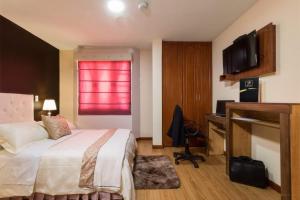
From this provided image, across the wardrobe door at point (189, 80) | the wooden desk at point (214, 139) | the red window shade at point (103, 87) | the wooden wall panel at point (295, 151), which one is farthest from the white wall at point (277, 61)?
the red window shade at point (103, 87)

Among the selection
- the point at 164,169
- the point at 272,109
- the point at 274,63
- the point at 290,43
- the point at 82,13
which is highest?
the point at 82,13

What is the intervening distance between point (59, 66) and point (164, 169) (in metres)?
3.93

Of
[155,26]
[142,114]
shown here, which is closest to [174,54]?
[155,26]

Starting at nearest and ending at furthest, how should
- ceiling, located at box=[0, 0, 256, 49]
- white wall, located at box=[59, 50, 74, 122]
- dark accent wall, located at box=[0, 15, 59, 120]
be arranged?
ceiling, located at box=[0, 0, 256, 49], dark accent wall, located at box=[0, 15, 59, 120], white wall, located at box=[59, 50, 74, 122]

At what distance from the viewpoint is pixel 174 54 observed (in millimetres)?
4484

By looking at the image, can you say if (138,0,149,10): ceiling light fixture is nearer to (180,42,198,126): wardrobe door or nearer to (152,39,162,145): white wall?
(152,39,162,145): white wall

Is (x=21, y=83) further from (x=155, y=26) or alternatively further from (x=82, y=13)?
(x=155, y=26)

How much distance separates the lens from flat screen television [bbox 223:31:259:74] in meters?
2.63

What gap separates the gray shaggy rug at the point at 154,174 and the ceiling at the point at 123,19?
2508 millimetres

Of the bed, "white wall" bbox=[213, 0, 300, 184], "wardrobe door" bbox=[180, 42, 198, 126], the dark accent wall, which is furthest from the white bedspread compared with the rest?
"wardrobe door" bbox=[180, 42, 198, 126]

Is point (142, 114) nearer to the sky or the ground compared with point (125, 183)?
nearer to the sky

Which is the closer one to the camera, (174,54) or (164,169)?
(164,169)

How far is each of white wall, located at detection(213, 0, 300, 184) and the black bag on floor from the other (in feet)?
0.49

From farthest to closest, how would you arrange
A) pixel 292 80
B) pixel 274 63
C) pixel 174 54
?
pixel 174 54 < pixel 274 63 < pixel 292 80
